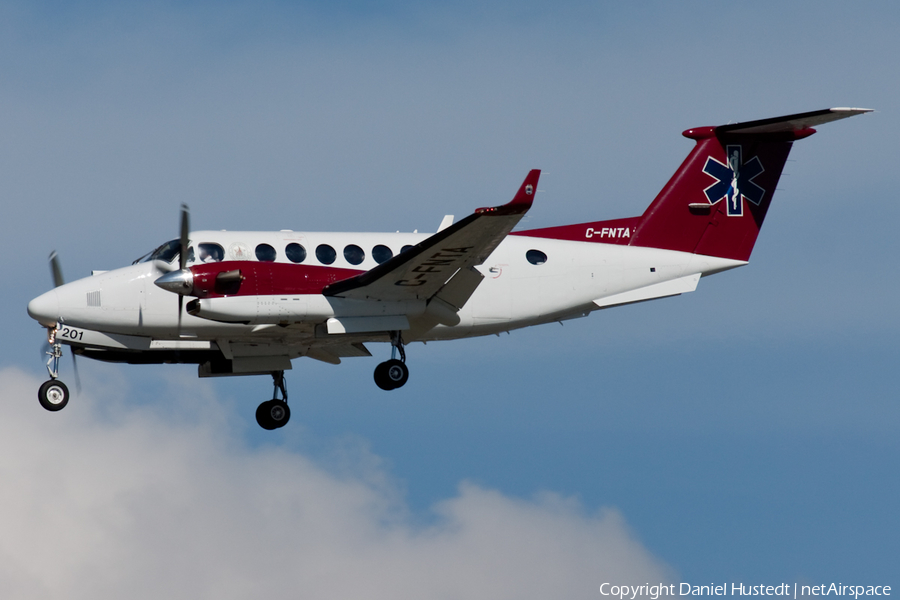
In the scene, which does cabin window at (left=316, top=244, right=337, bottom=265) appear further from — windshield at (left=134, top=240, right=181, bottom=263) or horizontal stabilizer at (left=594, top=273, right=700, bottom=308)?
horizontal stabilizer at (left=594, top=273, right=700, bottom=308)

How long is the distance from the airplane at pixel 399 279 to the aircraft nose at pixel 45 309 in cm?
2

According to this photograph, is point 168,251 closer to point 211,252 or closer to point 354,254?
point 211,252

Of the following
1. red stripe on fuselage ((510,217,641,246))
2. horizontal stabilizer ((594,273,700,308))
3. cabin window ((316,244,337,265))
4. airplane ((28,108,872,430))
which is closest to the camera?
airplane ((28,108,872,430))

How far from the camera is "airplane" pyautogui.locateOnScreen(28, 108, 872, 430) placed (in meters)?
19.8

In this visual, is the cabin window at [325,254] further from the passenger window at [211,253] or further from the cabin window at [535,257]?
the cabin window at [535,257]

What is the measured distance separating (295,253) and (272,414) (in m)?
4.06

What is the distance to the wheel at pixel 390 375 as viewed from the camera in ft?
68.5

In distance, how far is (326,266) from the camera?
68.4ft

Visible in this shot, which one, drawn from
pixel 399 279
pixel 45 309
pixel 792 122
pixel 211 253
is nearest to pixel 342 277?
pixel 399 279

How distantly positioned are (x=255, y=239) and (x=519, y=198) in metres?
5.16

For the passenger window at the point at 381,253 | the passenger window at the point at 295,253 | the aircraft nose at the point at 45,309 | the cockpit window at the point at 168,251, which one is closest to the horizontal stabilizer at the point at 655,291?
the passenger window at the point at 381,253

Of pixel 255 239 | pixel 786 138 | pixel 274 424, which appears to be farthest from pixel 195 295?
pixel 786 138

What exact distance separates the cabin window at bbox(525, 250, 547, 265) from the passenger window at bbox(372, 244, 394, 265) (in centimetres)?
264

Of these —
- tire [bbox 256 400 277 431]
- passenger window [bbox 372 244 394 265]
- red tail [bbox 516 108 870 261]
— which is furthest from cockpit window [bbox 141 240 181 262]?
red tail [bbox 516 108 870 261]
